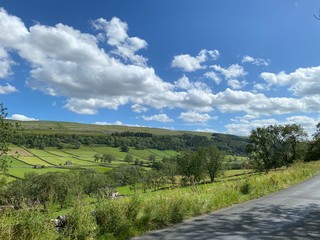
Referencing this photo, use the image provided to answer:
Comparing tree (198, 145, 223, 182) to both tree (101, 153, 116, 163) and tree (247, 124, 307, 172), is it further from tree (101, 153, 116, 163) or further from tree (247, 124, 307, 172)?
tree (101, 153, 116, 163)

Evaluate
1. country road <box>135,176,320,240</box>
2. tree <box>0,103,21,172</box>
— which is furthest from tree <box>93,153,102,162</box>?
country road <box>135,176,320,240</box>

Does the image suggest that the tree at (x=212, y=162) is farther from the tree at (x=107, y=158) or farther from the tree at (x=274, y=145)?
the tree at (x=107, y=158)

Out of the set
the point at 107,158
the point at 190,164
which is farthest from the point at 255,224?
the point at 107,158

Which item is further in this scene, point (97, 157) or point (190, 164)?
point (97, 157)

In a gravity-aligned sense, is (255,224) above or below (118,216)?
below

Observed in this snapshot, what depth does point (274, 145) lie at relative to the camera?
88.8m

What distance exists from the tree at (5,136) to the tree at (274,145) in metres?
66.3

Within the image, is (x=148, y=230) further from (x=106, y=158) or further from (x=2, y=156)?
(x=106, y=158)

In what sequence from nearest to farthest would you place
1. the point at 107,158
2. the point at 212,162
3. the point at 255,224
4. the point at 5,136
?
the point at 255,224
the point at 5,136
the point at 212,162
the point at 107,158

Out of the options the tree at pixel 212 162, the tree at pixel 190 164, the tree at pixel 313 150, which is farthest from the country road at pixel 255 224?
the tree at pixel 212 162

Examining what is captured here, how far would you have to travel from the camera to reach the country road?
990 centimetres

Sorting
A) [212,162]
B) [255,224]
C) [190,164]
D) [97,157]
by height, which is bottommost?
[255,224]

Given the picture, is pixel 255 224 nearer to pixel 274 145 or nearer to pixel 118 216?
pixel 118 216

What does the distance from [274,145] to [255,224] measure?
81916 mm
